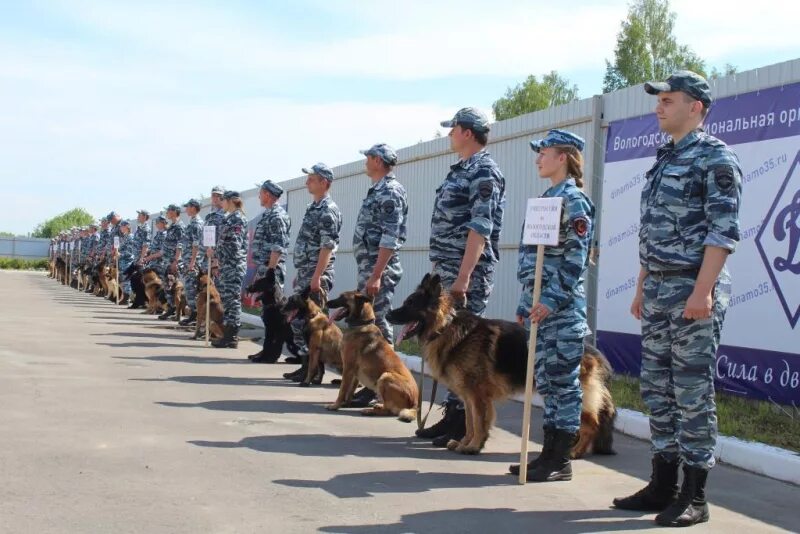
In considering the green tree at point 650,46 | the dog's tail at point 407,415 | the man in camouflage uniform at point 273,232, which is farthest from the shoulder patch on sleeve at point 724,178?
the green tree at point 650,46

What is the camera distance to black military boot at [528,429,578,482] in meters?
5.65

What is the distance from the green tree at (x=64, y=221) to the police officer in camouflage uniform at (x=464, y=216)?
351 feet

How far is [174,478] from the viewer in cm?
532

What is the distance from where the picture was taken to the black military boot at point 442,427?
7.05 meters

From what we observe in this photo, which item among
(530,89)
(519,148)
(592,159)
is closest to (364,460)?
(592,159)

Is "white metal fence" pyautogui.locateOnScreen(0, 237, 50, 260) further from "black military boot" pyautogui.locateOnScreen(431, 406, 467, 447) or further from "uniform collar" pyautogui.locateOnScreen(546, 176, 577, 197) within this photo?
"uniform collar" pyautogui.locateOnScreen(546, 176, 577, 197)

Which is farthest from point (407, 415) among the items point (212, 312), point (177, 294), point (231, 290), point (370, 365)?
point (177, 294)

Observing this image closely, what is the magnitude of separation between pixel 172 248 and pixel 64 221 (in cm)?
9580

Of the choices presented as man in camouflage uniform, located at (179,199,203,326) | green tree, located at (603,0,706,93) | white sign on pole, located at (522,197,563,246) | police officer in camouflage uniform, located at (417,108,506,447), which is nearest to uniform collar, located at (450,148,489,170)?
police officer in camouflage uniform, located at (417,108,506,447)

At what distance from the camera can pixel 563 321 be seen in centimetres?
566

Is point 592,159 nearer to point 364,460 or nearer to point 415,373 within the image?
point 415,373

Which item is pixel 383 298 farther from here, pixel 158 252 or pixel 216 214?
pixel 158 252

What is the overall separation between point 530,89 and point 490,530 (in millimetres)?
60742

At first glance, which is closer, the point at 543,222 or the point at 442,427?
the point at 543,222
